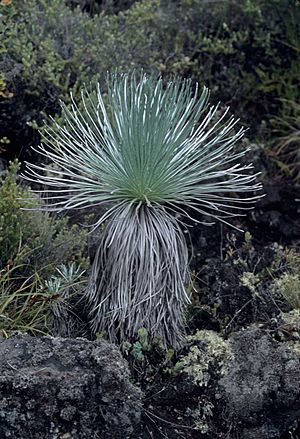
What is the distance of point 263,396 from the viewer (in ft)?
12.6

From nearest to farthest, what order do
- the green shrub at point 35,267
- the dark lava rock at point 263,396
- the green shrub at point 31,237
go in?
the dark lava rock at point 263,396 → the green shrub at point 35,267 → the green shrub at point 31,237

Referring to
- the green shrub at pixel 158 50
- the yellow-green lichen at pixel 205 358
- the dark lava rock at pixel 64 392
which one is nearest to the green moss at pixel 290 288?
the yellow-green lichen at pixel 205 358

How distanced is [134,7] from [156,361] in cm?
353

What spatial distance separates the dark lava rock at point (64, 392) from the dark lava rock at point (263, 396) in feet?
Answer: 1.81

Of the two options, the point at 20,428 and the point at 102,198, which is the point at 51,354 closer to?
the point at 20,428

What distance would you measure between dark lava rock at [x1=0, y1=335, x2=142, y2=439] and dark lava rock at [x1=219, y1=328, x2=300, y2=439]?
551 millimetres

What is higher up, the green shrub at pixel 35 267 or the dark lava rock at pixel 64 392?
the green shrub at pixel 35 267

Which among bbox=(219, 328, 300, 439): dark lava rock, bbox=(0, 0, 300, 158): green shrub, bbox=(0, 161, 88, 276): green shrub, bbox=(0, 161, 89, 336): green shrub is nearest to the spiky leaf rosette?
bbox=(0, 161, 89, 336): green shrub

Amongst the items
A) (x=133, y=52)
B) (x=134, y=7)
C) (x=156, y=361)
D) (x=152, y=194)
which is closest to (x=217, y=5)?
(x=134, y=7)

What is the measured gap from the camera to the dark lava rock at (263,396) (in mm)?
3850

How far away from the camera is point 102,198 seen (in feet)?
13.7

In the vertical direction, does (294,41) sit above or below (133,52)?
above

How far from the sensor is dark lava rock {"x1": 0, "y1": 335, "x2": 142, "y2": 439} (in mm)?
3420

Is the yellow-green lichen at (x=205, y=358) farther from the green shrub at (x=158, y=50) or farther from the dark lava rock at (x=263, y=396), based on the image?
the green shrub at (x=158, y=50)
